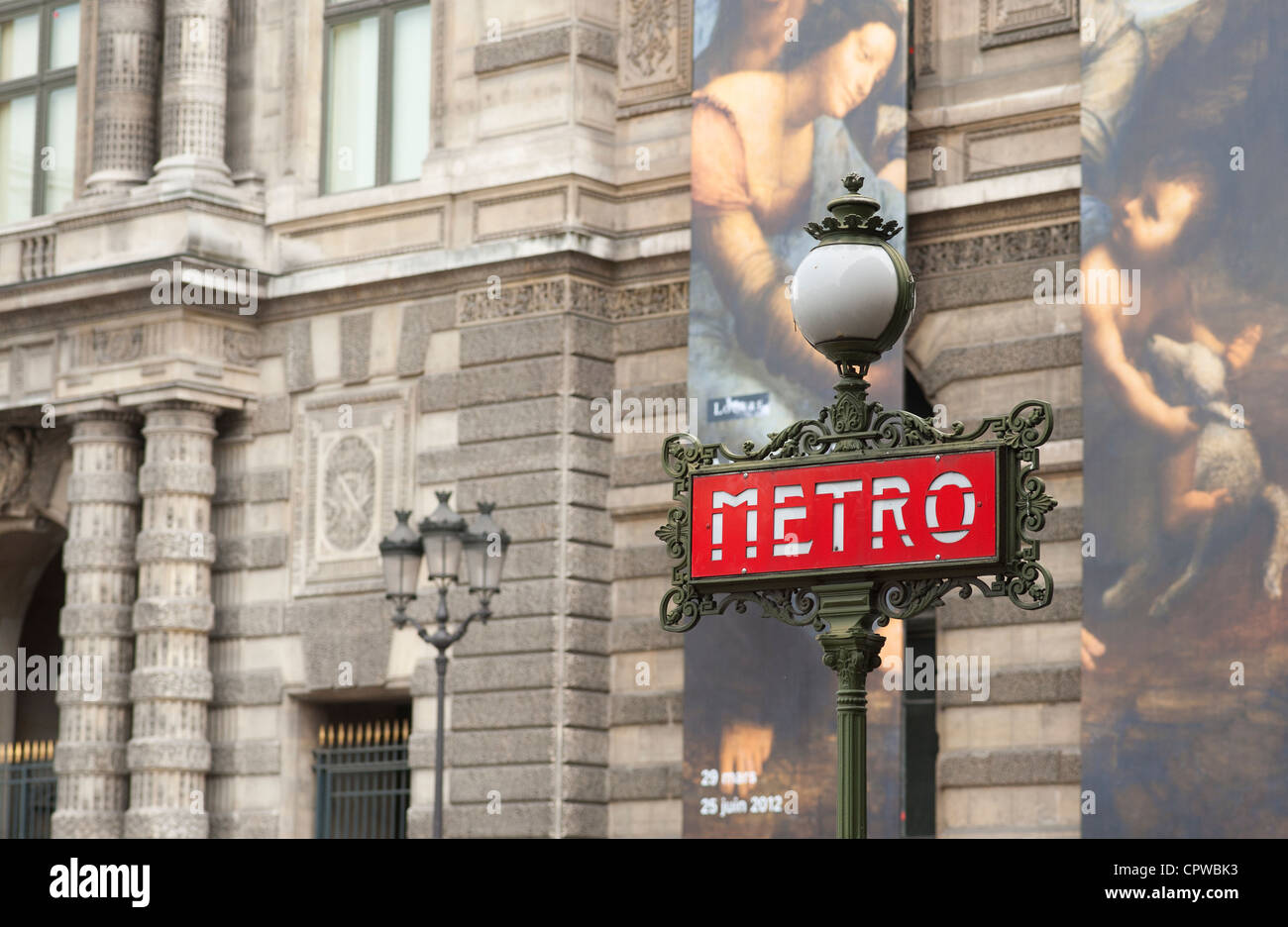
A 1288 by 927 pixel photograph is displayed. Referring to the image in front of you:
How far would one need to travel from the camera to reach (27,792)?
26266 millimetres

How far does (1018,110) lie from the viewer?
20.7 meters

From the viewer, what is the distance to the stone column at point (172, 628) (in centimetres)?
2359

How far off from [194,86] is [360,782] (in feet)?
25.0

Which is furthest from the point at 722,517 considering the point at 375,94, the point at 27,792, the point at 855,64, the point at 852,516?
the point at 27,792

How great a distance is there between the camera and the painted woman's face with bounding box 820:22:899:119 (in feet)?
68.7

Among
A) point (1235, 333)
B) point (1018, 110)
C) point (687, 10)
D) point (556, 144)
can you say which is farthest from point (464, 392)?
point (1235, 333)

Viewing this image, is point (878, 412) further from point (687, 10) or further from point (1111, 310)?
point (687, 10)

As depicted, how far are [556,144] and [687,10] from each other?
6.05ft

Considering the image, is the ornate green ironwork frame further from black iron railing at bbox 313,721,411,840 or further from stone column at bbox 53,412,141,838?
stone column at bbox 53,412,141,838

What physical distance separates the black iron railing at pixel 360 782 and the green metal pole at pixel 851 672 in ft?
49.1

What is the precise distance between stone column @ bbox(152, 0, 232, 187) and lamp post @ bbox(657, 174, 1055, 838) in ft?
54.7

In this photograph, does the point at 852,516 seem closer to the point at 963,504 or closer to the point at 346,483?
the point at 963,504

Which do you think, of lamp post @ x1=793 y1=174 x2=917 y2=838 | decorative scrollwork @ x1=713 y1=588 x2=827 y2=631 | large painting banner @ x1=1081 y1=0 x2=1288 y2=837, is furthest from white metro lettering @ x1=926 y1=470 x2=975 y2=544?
large painting banner @ x1=1081 y1=0 x2=1288 y2=837

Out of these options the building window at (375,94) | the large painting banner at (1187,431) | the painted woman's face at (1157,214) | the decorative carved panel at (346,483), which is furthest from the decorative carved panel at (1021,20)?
the decorative carved panel at (346,483)
